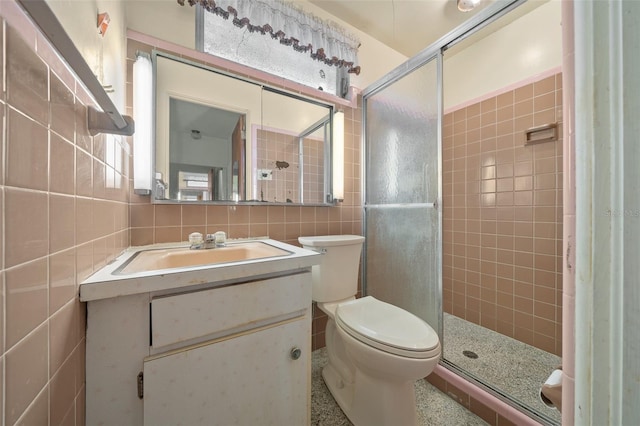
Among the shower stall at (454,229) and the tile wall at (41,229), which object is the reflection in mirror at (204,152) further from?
the shower stall at (454,229)

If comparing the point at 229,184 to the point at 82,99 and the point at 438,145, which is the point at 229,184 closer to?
the point at 82,99

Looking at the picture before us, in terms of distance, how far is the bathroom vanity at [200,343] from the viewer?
0.59 meters

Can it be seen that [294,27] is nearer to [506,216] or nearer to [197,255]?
[197,255]

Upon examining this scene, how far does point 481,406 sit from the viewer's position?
111cm

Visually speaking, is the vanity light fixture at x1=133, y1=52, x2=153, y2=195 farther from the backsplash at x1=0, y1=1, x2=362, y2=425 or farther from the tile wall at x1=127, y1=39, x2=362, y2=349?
the backsplash at x1=0, y1=1, x2=362, y2=425

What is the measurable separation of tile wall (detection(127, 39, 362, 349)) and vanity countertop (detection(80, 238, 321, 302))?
26 centimetres

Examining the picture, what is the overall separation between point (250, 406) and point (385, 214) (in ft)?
4.30

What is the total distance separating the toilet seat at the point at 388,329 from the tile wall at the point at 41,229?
0.89 metres

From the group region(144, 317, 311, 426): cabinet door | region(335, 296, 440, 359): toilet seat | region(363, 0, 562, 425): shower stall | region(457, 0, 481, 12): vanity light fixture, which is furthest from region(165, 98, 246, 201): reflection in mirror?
region(457, 0, 481, 12): vanity light fixture

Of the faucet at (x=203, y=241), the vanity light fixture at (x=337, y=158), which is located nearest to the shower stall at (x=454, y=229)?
the vanity light fixture at (x=337, y=158)

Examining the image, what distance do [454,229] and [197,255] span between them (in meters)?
2.06

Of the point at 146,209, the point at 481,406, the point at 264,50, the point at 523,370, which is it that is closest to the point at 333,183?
the point at 264,50

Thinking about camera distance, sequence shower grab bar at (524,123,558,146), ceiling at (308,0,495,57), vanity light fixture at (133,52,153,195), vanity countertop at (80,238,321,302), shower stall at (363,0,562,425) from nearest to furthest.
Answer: vanity countertop at (80,238,321,302) → vanity light fixture at (133,52,153,195) → shower stall at (363,0,562,425) → shower grab bar at (524,123,558,146) → ceiling at (308,0,495,57)

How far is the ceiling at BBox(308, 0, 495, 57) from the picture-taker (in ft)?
A: 5.28
